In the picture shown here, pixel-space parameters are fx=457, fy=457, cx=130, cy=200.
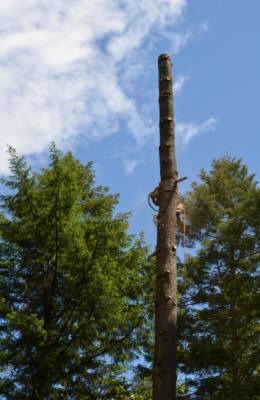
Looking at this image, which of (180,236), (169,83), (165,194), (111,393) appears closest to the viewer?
(165,194)

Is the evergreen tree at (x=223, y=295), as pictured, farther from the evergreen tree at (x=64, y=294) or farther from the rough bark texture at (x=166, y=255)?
the rough bark texture at (x=166, y=255)

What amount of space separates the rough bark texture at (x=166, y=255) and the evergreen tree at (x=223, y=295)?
8615 millimetres

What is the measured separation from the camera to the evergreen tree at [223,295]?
547 inches

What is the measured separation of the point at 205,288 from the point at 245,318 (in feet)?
6.20

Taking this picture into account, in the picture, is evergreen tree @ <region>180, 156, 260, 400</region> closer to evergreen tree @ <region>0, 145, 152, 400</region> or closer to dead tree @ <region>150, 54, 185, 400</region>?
evergreen tree @ <region>0, 145, 152, 400</region>

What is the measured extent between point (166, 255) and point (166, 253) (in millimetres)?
26

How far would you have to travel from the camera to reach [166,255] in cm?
564

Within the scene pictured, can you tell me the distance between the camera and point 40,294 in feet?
30.8

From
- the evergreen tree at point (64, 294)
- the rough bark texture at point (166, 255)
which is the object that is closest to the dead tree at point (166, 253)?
the rough bark texture at point (166, 255)

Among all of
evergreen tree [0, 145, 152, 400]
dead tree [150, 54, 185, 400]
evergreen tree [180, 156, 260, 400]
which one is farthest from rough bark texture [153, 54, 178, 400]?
evergreen tree [180, 156, 260, 400]

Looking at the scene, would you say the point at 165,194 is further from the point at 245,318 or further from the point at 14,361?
the point at 245,318

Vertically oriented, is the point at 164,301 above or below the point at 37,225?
below

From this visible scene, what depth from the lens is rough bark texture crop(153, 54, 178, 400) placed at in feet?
16.3

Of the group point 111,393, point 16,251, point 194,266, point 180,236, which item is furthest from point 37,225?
point 180,236
